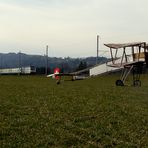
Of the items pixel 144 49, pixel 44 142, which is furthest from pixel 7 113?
pixel 144 49

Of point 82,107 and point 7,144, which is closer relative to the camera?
point 7,144

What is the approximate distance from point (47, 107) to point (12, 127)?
4.55 metres

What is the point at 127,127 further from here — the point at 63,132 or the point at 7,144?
the point at 7,144

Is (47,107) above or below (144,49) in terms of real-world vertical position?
below

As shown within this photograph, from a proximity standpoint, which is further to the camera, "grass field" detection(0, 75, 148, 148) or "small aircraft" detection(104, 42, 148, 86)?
"small aircraft" detection(104, 42, 148, 86)

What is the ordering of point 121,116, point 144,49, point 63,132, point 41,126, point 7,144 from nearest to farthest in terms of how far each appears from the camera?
point 7,144
point 63,132
point 41,126
point 121,116
point 144,49

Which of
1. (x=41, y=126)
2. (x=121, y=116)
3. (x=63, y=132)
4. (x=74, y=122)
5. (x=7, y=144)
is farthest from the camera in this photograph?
(x=121, y=116)

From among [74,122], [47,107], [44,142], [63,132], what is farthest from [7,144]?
[47,107]

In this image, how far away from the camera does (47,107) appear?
46.6 ft

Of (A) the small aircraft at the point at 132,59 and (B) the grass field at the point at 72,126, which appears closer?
(B) the grass field at the point at 72,126

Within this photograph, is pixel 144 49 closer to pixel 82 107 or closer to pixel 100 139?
pixel 82 107

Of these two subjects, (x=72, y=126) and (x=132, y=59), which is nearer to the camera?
(x=72, y=126)

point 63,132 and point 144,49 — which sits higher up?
A: point 144,49

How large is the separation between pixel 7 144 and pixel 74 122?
128 inches
